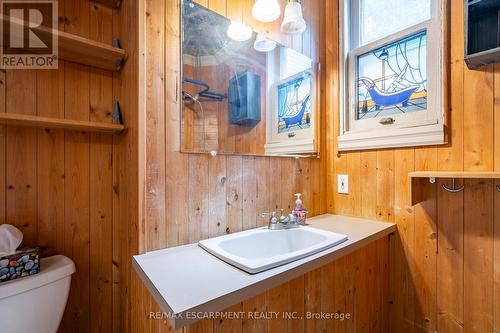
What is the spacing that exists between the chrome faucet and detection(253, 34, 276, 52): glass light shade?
0.89 meters

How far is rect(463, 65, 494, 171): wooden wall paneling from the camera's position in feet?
3.48

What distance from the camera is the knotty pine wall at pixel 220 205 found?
3.10ft

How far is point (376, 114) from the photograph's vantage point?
1.44 m

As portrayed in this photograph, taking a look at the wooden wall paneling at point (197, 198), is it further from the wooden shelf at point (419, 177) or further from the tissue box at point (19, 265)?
the wooden shelf at point (419, 177)

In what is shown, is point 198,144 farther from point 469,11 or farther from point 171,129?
point 469,11

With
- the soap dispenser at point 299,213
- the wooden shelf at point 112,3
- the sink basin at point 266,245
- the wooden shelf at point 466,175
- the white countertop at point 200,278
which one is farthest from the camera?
the soap dispenser at point 299,213

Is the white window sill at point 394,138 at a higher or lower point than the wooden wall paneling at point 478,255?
higher

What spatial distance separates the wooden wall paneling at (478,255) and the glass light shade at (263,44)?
1173 millimetres

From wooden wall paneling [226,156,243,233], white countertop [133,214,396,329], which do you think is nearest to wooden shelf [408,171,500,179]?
white countertop [133,214,396,329]

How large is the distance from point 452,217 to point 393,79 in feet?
2.52

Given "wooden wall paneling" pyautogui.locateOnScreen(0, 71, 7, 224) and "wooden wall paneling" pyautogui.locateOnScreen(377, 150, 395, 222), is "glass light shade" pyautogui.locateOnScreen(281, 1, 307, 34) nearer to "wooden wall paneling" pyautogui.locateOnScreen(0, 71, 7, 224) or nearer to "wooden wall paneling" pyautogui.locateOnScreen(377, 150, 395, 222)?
"wooden wall paneling" pyautogui.locateOnScreen(377, 150, 395, 222)

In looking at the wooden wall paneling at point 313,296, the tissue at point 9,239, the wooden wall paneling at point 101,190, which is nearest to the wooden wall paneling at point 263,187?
the wooden wall paneling at point 313,296

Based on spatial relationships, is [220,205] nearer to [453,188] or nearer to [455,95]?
[453,188]

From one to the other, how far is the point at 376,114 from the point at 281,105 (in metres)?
0.55
